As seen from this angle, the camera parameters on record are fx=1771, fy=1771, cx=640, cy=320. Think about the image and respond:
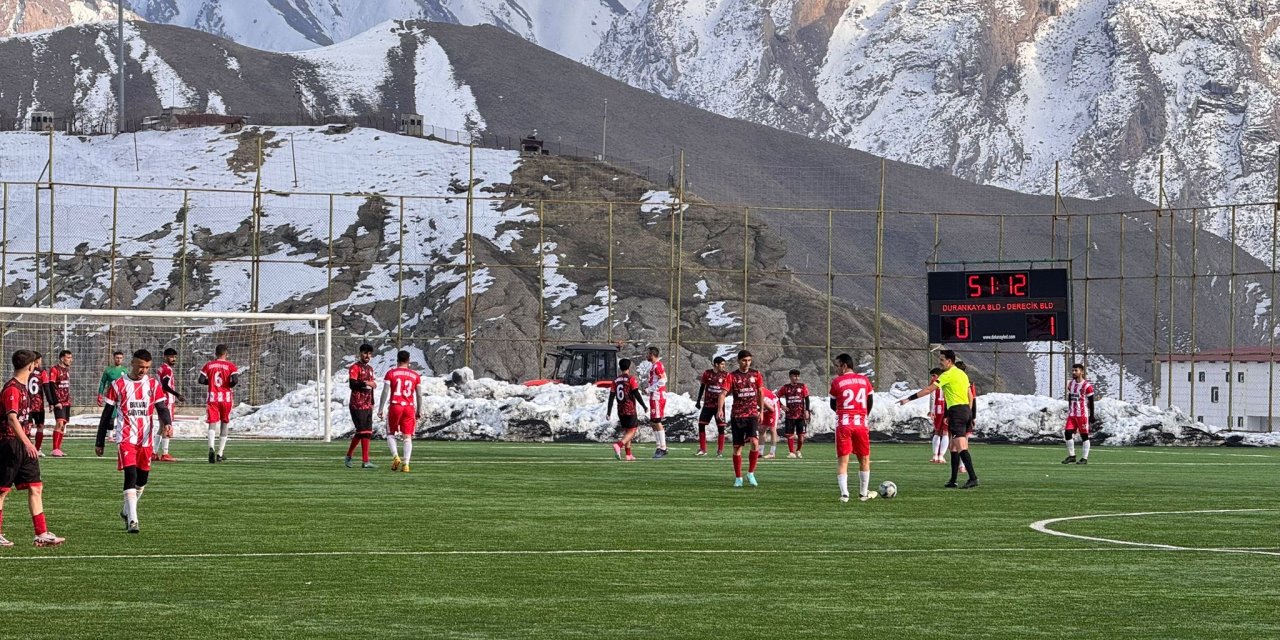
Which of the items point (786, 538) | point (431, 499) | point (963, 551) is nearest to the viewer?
point (963, 551)

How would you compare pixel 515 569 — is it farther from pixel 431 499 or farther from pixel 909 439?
pixel 909 439

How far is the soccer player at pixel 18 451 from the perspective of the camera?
1398 cm

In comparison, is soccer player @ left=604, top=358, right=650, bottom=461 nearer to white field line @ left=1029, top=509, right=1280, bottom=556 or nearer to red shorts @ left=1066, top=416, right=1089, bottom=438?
red shorts @ left=1066, top=416, right=1089, bottom=438

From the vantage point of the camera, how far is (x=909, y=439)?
4650cm

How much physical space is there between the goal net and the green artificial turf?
1774cm

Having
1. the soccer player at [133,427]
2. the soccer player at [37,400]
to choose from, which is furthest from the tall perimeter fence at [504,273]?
the soccer player at [133,427]

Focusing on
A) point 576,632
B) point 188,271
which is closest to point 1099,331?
point 188,271

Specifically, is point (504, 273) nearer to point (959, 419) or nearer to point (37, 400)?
point (37, 400)

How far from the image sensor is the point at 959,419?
77.6 ft

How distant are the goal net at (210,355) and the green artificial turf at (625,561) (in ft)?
58.2

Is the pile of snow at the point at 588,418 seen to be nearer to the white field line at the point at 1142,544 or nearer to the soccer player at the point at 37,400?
the soccer player at the point at 37,400

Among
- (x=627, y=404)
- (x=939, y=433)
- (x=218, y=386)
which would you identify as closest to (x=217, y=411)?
(x=218, y=386)

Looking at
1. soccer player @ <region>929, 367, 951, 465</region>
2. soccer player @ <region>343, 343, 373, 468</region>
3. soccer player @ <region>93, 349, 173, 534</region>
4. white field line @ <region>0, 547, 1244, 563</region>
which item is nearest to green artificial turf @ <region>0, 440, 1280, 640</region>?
white field line @ <region>0, 547, 1244, 563</region>

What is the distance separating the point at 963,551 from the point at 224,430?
1765cm
